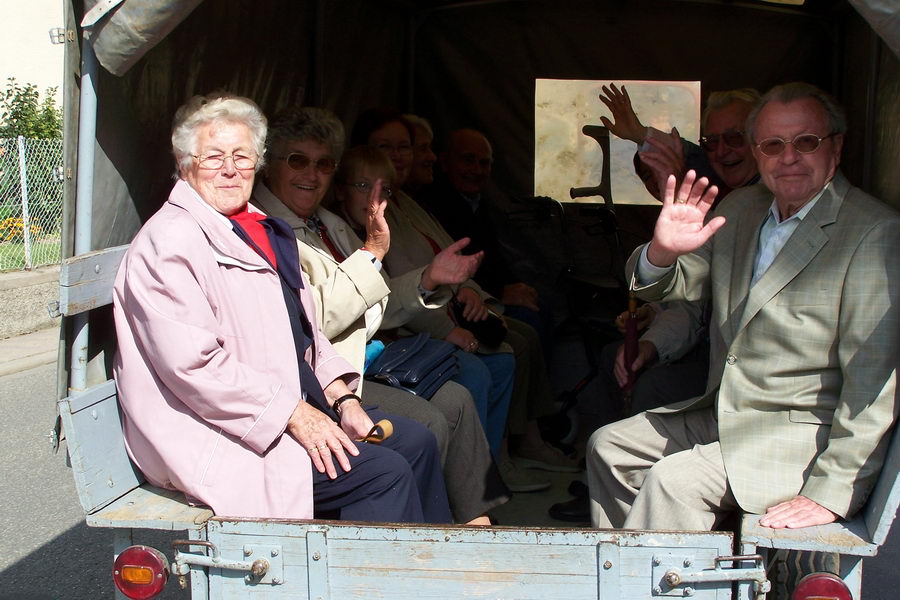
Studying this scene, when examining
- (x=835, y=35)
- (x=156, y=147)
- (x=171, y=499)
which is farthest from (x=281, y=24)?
(x=835, y=35)

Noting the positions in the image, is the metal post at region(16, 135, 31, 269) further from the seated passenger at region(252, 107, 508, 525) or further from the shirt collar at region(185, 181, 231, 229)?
the shirt collar at region(185, 181, 231, 229)

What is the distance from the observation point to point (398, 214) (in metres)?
4.61

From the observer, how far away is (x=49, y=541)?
14.7ft

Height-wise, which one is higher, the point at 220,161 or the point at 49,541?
the point at 220,161

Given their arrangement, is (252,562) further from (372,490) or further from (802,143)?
(802,143)

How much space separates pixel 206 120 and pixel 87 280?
2.25 ft

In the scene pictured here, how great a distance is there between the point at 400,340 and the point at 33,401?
4275mm

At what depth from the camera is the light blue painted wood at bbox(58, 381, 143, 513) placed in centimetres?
247

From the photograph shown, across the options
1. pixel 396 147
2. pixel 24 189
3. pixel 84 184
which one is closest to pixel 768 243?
pixel 84 184

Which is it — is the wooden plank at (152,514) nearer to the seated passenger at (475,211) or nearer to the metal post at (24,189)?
the seated passenger at (475,211)

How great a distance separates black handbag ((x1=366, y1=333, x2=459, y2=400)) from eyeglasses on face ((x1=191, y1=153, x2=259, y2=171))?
1.00 m

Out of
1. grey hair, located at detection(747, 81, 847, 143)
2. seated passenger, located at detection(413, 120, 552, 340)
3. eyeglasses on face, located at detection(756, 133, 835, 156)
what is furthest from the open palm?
seated passenger, located at detection(413, 120, 552, 340)

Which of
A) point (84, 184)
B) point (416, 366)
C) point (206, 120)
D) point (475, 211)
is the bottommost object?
point (416, 366)

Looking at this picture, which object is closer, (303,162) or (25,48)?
(303,162)
